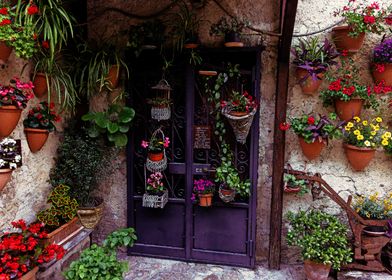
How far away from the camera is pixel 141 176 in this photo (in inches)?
142

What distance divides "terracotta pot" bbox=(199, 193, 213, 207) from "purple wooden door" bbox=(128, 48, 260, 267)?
123 mm

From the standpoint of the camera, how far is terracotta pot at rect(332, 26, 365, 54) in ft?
9.75

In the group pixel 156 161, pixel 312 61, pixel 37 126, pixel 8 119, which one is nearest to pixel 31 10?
pixel 8 119

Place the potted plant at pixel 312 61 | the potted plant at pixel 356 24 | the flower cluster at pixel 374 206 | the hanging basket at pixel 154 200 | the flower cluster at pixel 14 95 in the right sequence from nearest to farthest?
the flower cluster at pixel 14 95
the potted plant at pixel 356 24
the potted plant at pixel 312 61
the flower cluster at pixel 374 206
the hanging basket at pixel 154 200

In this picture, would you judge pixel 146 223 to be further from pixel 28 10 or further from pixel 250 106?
pixel 28 10

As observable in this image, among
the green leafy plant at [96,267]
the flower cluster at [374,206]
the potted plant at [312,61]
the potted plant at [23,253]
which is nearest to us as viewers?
the potted plant at [23,253]

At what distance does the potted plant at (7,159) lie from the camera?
2377mm

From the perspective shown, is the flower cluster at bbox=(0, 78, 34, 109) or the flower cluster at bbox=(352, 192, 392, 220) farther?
the flower cluster at bbox=(352, 192, 392, 220)

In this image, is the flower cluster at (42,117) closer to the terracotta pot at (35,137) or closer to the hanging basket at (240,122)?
the terracotta pot at (35,137)

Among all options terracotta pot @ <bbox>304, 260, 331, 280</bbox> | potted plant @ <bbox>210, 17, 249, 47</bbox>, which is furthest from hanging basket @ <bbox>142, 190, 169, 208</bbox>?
potted plant @ <bbox>210, 17, 249, 47</bbox>

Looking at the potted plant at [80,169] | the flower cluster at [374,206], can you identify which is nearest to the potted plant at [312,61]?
the flower cluster at [374,206]

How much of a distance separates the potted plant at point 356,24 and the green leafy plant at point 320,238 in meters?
1.63

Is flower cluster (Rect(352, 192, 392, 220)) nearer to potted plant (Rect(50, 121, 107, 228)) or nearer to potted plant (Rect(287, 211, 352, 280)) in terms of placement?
potted plant (Rect(287, 211, 352, 280))

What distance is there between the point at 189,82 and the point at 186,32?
1.61ft
